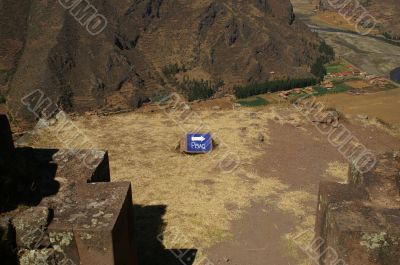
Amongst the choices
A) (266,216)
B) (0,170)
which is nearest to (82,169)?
(0,170)

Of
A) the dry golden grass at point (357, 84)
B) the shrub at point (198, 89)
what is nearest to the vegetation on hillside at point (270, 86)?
the shrub at point (198, 89)

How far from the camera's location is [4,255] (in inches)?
367

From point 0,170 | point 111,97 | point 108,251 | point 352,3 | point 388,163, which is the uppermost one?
point 0,170

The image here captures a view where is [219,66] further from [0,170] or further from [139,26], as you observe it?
[0,170]

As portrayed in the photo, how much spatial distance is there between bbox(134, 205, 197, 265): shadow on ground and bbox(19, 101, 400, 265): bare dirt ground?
0.23 ft

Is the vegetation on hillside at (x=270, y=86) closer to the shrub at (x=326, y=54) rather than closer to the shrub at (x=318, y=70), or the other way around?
the shrub at (x=318, y=70)

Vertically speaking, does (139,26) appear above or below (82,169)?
below

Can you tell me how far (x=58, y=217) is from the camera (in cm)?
985

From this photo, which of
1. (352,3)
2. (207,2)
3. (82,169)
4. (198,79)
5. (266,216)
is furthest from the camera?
(352,3)

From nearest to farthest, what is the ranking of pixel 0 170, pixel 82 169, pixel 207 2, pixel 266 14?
1. pixel 0 170
2. pixel 82 169
3. pixel 207 2
4. pixel 266 14

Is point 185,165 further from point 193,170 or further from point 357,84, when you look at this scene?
point 357,84

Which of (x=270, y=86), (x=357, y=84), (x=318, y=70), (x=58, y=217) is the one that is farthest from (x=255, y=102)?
(x=58, y=217)

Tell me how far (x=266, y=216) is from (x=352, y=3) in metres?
97.7

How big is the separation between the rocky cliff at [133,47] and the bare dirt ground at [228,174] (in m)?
15.7
